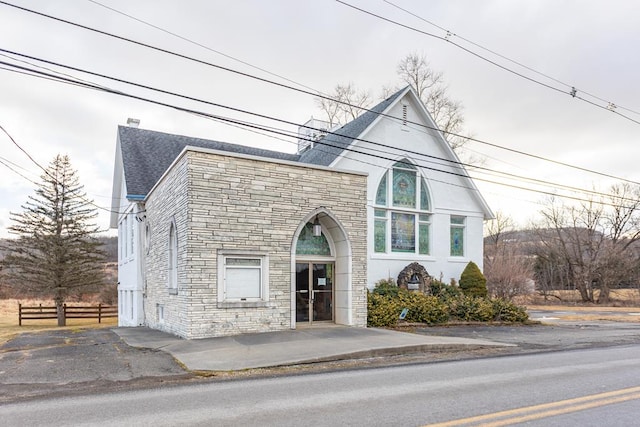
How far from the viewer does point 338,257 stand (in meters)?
16.1

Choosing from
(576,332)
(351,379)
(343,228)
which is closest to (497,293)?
(576,332)

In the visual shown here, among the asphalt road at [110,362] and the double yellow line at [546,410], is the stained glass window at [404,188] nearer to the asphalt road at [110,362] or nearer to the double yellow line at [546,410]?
the asphalt road at [110,362]

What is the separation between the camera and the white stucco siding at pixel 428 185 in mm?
19875

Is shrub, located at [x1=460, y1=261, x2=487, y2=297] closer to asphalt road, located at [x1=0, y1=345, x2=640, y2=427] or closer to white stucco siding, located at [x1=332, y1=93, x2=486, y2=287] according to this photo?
white stucco siding, located at [x1=332, y1=93, x2=486, y2=287]

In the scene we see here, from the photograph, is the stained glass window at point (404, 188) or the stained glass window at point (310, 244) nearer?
the stained glass window at point (310, 244)

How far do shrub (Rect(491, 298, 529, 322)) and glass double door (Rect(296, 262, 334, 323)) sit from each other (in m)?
7.30

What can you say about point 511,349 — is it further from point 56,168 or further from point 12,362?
point 56,168

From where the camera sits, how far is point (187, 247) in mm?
13055

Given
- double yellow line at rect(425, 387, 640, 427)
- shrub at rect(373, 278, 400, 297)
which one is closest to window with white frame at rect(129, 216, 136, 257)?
shrub at rect(373, 278, 400, 297)

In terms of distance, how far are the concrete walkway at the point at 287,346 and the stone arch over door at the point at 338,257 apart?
1.54 metres

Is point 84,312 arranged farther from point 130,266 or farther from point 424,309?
point 424,309

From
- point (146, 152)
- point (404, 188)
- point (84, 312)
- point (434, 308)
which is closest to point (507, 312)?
point (434, 308)

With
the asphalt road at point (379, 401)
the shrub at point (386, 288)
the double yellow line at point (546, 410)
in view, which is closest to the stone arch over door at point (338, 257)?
the shrub at point (386, 288)

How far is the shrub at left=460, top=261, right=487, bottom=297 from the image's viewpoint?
20.8 metres
